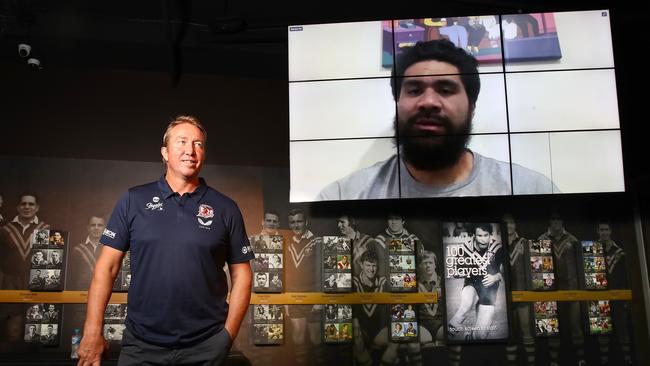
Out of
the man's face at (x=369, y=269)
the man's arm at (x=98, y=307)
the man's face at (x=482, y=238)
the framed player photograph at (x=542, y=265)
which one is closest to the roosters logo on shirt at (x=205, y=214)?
the man's arm at (x=98, y=307)

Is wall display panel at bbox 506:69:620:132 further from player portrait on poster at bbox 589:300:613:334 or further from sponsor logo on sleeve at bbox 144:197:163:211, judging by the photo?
sponsor logo on sleeve at bbox 144:197:163:211

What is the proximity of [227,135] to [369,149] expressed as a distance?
2.99ft

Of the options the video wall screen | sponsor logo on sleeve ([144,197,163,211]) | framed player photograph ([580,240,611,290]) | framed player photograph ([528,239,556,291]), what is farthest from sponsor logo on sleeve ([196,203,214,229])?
framed player photograph ([580,240,611,290])

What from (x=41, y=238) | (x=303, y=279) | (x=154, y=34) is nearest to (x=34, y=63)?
(x=154, y=34)

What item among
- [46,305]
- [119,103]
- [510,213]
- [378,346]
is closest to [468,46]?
[510,213]

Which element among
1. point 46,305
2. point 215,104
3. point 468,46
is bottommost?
point 46,305

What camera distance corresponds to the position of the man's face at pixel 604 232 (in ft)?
11.9

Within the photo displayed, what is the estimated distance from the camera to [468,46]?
361 cm

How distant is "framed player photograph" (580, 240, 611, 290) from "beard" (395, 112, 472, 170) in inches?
40.6

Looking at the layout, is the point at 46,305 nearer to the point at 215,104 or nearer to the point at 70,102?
the point at 70,102

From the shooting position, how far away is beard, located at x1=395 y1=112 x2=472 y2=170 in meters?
3.52

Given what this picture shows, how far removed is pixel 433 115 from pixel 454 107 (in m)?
0.14

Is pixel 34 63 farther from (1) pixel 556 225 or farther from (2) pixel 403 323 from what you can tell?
(1) pixel 556 225

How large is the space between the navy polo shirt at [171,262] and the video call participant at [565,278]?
2.41 meters
